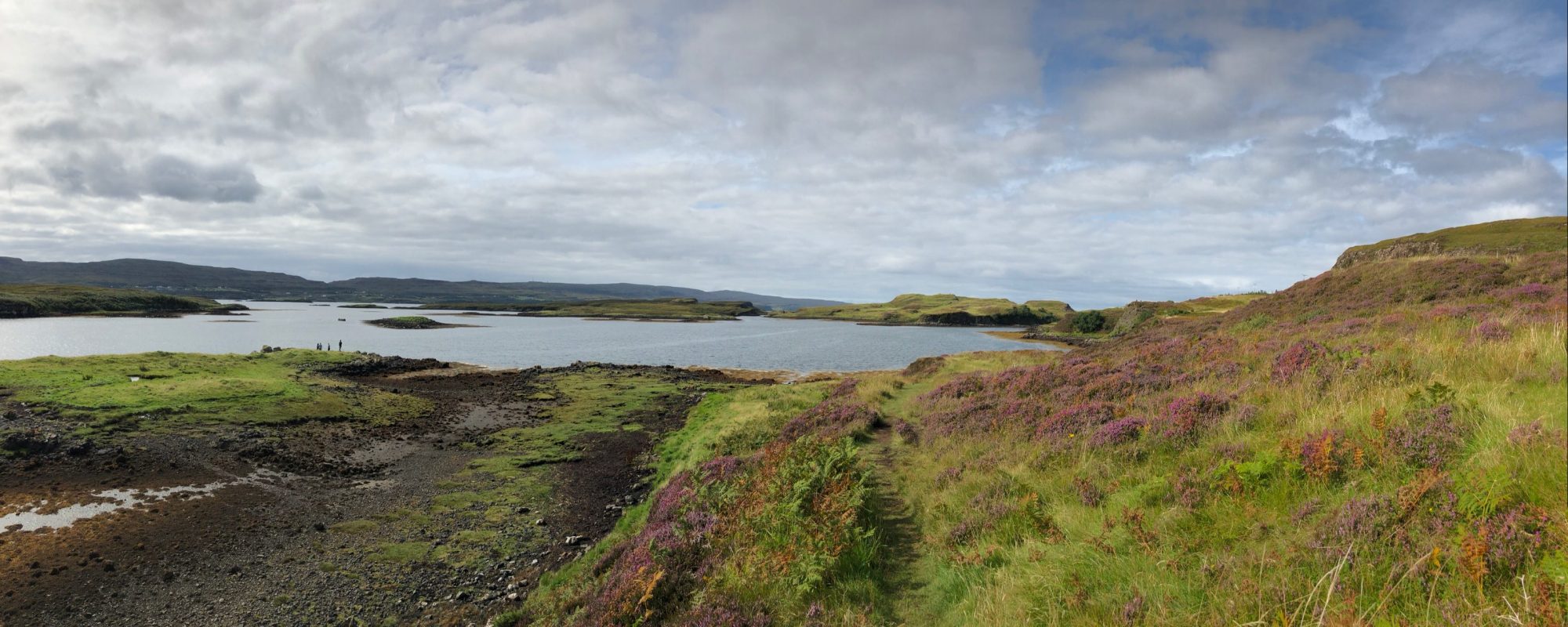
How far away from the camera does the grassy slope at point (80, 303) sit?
136 metres

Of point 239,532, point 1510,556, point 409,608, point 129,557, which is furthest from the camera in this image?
point 239,532

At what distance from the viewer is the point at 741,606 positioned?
888 cm

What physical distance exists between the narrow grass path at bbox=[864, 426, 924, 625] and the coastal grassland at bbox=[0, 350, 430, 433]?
116 feet

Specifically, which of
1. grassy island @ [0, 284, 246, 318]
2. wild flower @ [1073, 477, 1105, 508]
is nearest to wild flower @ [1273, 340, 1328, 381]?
wild flower @ [1073, 477, 1105, 508]

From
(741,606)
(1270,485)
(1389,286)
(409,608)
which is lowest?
(409,608)

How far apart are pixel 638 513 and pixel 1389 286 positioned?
3366cm

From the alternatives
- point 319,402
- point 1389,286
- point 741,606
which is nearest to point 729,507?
point 741,606

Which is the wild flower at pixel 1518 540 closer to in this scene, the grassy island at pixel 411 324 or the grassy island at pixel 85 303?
the grassy island at pixel 411 324

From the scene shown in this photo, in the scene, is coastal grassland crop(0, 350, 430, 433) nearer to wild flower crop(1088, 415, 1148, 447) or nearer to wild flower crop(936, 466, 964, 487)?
wild flower crop(936, 466, 964, 487)

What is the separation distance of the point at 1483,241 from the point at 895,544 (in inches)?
3399

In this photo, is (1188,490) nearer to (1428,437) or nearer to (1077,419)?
(1428,437)

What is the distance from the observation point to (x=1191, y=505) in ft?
26.7

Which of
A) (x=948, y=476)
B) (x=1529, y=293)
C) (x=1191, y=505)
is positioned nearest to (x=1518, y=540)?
(x=1191, y=505)

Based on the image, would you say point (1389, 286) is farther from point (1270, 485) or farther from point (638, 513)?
point (638, 513)
